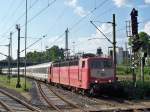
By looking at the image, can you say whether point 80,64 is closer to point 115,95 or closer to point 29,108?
point 115,95

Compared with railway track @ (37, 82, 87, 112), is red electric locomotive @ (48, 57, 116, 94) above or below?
above

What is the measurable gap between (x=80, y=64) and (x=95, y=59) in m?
1.98

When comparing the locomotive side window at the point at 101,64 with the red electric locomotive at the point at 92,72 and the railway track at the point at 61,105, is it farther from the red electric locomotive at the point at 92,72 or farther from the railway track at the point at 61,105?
the railway track at the point at 61,105

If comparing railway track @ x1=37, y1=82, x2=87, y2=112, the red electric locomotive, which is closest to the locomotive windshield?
the red electric locomotive

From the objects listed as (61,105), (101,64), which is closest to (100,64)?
(101,64)

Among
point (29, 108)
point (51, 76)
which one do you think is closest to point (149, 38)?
point (51, 76)

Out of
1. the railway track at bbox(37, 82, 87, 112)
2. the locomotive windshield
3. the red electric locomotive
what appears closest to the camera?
the railway track at bbox(37, 82, 87, 112)

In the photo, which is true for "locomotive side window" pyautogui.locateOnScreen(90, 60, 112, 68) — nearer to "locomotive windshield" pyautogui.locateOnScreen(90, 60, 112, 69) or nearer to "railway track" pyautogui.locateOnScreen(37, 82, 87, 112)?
"locomotive windshield" pyautogui.locateOnScreen(90, 60, 112, 69)

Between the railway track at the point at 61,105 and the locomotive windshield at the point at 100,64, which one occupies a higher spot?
the locomotive windshield at the point at 100,64

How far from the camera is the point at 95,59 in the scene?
2973cm

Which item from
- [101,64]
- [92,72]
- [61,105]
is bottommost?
[61,105]

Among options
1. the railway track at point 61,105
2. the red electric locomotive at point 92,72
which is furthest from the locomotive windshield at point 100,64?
the railway track at point 61,105

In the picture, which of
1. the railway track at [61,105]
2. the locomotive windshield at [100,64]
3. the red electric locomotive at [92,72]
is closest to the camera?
the railway track at [61,105]

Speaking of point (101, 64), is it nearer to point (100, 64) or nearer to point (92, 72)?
point (100, 64)
